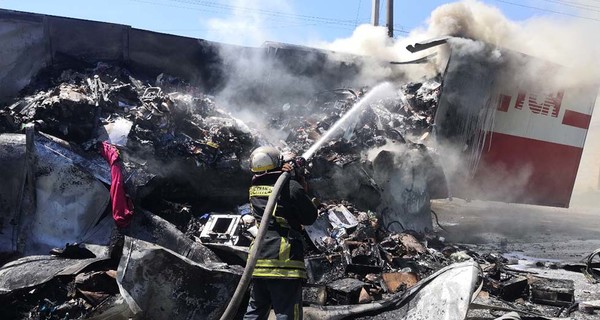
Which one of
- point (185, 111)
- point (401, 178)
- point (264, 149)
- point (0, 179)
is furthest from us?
point (401, 178)

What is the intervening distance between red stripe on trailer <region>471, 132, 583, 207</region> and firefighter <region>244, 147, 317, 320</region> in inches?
296

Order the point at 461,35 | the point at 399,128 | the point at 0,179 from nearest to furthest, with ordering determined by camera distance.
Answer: the point at 0,179 < the point at 399,128 < the point at 461,35

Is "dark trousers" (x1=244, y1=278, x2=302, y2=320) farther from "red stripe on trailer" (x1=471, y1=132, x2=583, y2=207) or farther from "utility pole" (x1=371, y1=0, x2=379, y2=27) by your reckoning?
"utility pole" (x1=371, y1=0, x2=379, y2=27)

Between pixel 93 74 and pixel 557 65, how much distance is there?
923 cm

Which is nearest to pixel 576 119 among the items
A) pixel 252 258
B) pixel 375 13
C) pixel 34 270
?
pixel 375 13

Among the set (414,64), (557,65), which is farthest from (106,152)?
(557,65)

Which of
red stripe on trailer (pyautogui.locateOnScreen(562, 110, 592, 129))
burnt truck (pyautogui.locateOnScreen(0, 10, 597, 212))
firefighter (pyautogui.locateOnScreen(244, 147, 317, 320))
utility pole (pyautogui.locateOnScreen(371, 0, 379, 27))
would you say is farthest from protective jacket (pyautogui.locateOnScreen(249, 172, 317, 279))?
utility pole (pyautogui.locateOnScreen(371, 0, 379, 27))

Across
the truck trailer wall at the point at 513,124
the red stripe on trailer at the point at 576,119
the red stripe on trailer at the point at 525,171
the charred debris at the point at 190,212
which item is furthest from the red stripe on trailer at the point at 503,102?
the red stripe on trailer at the point at 576,119

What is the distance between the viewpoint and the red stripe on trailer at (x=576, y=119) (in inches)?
442

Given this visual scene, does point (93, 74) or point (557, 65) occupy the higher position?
point (557, 65)

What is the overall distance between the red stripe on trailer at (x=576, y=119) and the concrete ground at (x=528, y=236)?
2.58 metres

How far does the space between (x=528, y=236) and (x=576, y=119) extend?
3.46m

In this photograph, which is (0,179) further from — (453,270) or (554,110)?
(554,110)

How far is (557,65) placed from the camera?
400 inches
